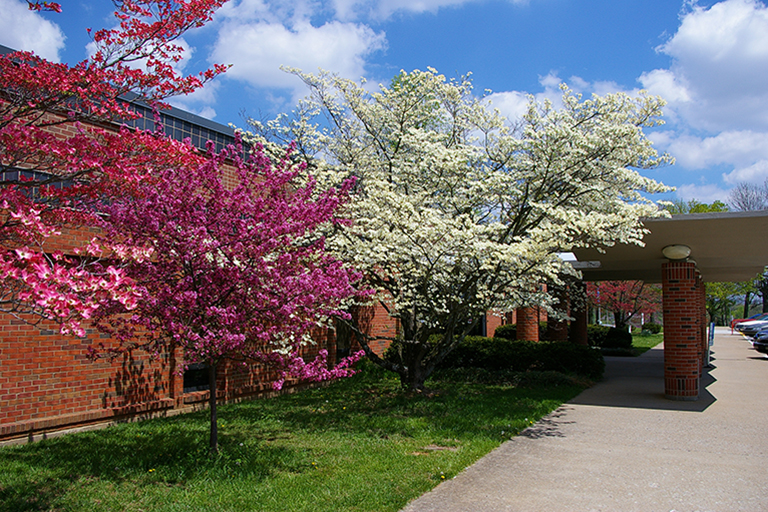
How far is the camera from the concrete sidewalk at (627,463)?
5176mm

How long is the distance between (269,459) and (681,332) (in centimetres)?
927

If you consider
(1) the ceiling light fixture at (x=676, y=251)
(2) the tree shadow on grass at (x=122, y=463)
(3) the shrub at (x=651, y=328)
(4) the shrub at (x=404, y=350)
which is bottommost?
(3) the shrub at (x=651, y=328)

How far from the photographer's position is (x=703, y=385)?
13.8 metres

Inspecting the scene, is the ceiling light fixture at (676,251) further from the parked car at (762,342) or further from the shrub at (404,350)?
the parked car at (762,342)

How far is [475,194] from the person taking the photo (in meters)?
9.84

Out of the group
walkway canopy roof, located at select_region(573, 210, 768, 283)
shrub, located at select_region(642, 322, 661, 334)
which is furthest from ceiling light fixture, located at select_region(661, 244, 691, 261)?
shrub, located at select_region(642, 322, 661, 334)

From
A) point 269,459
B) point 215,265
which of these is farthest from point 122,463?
point 215,265

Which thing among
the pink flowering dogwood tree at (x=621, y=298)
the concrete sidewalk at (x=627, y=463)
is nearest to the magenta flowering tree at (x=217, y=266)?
the concrete sidewalk at (x=627, y=463)

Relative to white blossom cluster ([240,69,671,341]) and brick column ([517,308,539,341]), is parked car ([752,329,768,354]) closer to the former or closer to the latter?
brick column ([517,308,539,341])

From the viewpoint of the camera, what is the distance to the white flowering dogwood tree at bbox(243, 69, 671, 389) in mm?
8922

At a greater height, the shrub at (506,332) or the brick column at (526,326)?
the brick column at (526,326)

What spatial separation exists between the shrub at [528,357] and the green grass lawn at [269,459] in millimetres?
5157

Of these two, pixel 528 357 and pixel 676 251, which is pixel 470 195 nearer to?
pixel 676 251

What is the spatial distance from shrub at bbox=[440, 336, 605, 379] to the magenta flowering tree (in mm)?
10440
